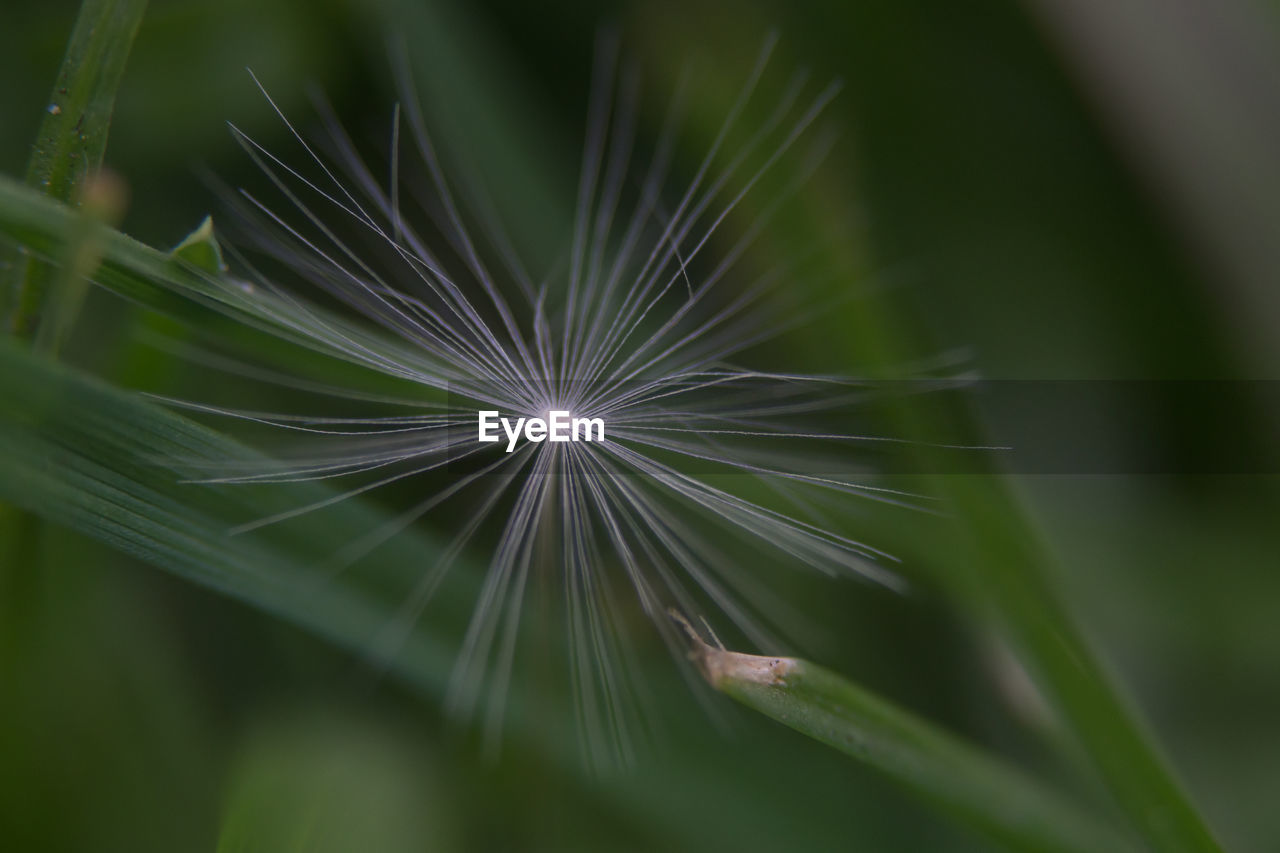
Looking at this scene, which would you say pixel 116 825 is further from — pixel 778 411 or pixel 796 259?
pixel 796 259

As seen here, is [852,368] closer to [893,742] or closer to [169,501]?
[893,742]

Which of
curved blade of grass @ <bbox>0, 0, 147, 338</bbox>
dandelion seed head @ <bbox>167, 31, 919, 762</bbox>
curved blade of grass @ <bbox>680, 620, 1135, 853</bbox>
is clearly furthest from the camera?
dandelion seed head @ <bbox>167, 31, 919, 762</bbox>

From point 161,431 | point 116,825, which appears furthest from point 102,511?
point 116,825

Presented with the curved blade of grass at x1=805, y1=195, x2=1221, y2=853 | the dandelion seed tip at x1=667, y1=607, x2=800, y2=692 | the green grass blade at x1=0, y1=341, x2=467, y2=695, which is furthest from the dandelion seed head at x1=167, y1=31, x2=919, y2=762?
the dandelion seed tip at x1=667, y1=607, x2=800, y2=692

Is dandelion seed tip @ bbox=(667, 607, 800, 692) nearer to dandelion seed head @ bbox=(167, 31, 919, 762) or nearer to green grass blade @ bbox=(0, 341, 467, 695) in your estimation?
dandelion seed head @ bbox=(167, 31, 919, 762)

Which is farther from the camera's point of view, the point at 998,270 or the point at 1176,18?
the point at 998,270

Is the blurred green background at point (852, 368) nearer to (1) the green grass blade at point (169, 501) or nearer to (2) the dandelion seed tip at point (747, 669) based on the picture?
(1) the green grass blade at point (169, 501)

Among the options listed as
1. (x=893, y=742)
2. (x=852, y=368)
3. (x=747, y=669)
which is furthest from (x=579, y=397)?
(x=893, y=742)
